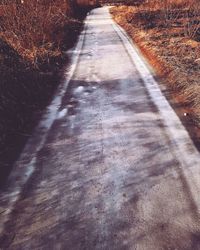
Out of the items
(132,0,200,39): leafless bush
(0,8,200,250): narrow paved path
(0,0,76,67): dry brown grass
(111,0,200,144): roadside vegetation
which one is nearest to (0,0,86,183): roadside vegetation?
(0,0,76,67): dry brown grass

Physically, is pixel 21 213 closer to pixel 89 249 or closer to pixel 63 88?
pixel 89 249

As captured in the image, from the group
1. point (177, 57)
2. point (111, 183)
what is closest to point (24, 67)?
point (177, 57)

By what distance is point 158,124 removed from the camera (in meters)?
6.06

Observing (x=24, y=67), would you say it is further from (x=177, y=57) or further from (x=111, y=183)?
(x=111, y=183)

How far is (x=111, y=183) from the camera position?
14.5 ft

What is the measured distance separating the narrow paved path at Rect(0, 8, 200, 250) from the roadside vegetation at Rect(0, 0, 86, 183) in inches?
20.6

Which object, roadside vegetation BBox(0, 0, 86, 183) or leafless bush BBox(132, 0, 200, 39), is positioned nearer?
roadside vegetation BBox(0, 0, 86, 183)

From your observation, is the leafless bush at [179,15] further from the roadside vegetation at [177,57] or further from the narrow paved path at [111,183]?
the narrow paved path at [111,183]

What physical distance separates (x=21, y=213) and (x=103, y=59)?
312 inches

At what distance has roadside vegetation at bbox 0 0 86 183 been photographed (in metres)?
5.93

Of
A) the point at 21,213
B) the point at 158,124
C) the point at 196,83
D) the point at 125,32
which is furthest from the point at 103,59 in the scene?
the point at 21,213

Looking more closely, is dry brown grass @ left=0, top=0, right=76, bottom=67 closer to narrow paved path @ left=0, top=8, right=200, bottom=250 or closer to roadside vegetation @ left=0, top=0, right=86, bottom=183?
roadside vegetation @ left=0, top=0, right=86, bottom=183

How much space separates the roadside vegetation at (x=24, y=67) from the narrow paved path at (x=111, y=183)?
1.72 feet

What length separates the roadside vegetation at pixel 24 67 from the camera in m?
5.93
